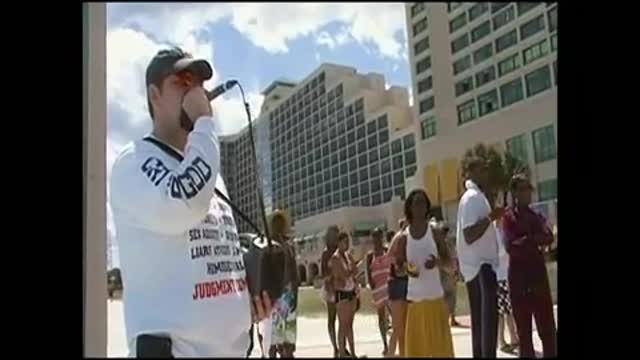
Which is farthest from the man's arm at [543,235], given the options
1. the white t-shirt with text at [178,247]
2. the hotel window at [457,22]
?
the white t-shirt with text at [178,247]

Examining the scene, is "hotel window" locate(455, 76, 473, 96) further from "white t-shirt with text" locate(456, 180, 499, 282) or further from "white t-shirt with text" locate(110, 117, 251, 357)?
"white t-shirt with text" locate(110, 117, 251, 357)

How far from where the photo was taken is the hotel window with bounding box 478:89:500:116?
1397mm

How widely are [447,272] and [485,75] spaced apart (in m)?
0.46

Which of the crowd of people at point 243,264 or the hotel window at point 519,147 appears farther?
the hotel window at point 519,147

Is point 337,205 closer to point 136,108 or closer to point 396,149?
point 396,149

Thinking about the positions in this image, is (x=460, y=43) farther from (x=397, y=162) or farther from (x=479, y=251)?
(x=479, y=251)

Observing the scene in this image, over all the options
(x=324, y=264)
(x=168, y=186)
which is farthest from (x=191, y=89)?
(x=324, y=264)

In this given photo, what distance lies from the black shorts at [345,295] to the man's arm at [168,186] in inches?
13.0

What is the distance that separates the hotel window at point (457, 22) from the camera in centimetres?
145

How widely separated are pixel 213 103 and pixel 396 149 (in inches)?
15.5

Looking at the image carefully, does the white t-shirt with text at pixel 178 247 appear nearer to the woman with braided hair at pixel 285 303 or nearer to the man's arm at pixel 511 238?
the woman with braided hair at pixel 285 303

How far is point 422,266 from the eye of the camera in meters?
1.26

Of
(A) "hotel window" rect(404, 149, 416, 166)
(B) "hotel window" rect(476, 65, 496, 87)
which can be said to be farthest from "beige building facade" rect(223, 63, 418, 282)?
(B) "hotel window" rect(476, 65, 496, 87)
